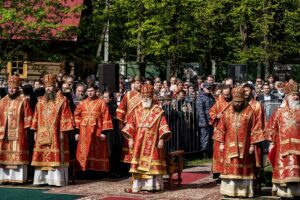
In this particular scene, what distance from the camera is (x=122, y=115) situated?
51.5 ft

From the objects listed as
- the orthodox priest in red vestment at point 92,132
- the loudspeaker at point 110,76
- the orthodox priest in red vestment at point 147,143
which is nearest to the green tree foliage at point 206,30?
the loudspeaker at point 110,76

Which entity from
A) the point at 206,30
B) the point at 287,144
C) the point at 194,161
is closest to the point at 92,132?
the point at 194,161

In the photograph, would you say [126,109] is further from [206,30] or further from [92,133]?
[206,30]

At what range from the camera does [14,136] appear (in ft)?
50.6

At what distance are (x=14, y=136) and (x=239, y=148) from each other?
4.54 meters

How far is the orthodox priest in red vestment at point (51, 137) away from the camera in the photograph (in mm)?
15141

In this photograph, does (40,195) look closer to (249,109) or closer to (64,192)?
(64,192)

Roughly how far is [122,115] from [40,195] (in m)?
2.56

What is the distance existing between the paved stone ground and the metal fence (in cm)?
284

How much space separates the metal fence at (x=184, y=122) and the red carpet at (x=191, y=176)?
170 centimetres

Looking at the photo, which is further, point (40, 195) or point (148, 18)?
point (148, 18)

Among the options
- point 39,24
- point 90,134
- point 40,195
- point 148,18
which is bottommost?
point 40,195

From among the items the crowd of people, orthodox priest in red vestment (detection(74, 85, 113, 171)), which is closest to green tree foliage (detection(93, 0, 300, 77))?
orthodox priest in red vestment (detection(74, 85, 113, 171))

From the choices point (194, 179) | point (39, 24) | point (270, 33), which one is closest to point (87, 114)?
point (194, 179)
